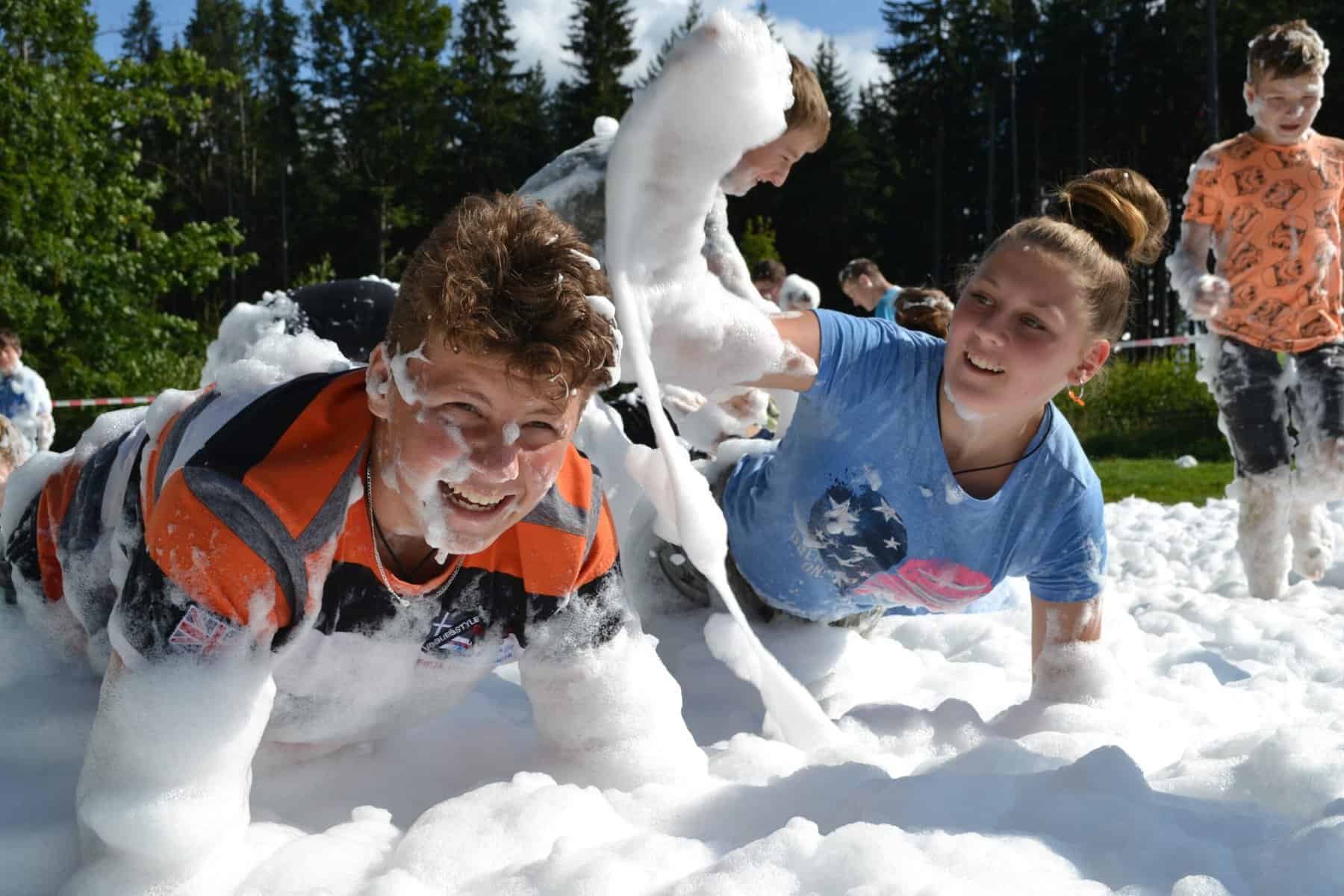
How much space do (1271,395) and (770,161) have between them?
2341 millimetres

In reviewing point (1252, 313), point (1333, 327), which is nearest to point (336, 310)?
point (1252, 313)

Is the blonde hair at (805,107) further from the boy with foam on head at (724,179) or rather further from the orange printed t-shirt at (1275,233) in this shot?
the orange printed t-shirt at (1275,233)

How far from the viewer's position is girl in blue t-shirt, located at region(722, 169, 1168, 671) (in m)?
2.51

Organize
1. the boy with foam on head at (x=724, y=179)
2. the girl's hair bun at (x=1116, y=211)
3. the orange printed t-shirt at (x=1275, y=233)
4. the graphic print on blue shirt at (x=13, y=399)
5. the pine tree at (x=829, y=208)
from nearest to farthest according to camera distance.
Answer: the girl's hair bun at (x=1116, y=211) → the boy with foam on head at (x=724, y=179) → the orange printed t-shirt at (x=1275, y=233) → the graphic print on blue shirt at (x=13, y=399) → the pine tree at (x=829, y=208)

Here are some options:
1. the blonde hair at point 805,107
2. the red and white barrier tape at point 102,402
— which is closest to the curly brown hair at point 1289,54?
the blonde hair at point 805,107

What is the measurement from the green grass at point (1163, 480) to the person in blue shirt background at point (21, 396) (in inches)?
272

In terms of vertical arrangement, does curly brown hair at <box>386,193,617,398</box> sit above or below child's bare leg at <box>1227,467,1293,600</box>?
above

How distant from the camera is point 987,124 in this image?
27859mm

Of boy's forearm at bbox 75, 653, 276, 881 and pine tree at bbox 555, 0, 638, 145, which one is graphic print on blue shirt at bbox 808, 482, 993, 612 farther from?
pine tree at bbox 555, 0, 638, 145

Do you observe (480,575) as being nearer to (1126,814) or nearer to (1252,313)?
(1126,814)

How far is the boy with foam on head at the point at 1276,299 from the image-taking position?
13.4 feet

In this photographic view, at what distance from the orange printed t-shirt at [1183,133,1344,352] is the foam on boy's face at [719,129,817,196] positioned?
2036mm

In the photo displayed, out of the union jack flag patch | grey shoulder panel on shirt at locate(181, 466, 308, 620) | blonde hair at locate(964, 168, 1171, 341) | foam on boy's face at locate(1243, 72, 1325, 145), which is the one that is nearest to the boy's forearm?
the union jack flag patch

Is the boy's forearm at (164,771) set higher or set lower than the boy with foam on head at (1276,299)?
lower
